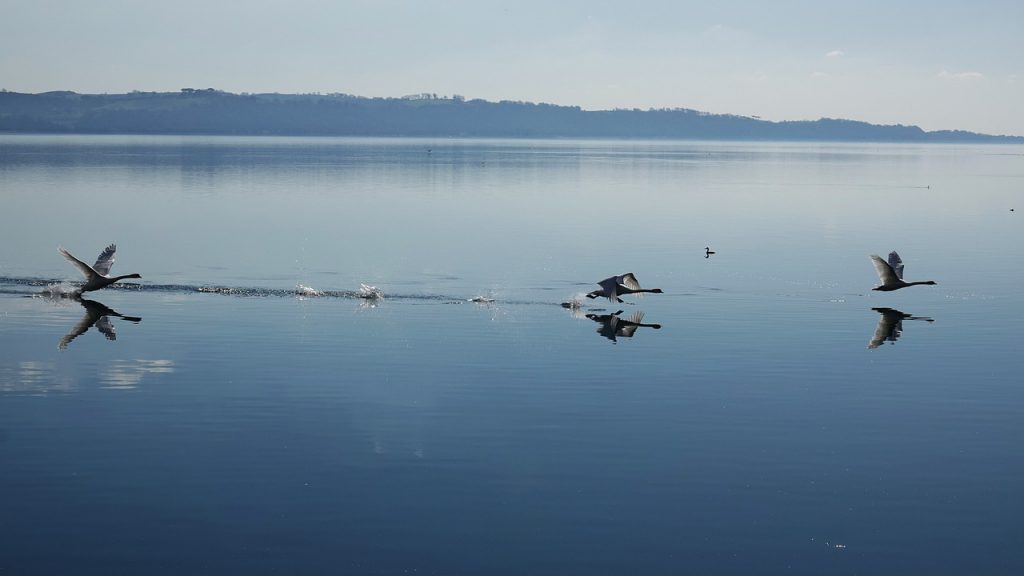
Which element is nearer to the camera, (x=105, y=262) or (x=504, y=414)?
(x=504, y=414)

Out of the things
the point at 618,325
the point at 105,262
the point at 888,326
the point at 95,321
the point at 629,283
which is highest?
the point at 105,262

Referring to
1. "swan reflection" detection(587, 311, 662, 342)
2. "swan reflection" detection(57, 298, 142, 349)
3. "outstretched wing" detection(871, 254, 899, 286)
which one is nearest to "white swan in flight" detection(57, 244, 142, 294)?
"swan reflection" detection(57, 298, 142, 349)

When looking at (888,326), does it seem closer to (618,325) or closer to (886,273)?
(886,273)

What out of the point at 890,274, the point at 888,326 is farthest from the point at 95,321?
the point at 890,274

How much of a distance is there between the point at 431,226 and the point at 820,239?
101 feet

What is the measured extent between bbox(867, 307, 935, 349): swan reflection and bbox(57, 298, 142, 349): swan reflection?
29999mm

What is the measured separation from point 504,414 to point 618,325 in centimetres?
1711

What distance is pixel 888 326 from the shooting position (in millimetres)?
51281

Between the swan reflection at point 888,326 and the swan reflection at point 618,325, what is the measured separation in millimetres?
8766

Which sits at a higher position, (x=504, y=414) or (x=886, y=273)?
(x=886, y=273)

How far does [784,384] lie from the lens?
39094 millimetres

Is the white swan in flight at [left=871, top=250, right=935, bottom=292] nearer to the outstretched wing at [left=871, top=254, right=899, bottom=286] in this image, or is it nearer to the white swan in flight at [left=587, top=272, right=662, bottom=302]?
the outstretched wing at [left=871, top=254, right=899, bottom=286]

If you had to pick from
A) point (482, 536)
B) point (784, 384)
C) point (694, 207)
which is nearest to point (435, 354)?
point (784, 384)

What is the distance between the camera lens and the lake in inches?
960
